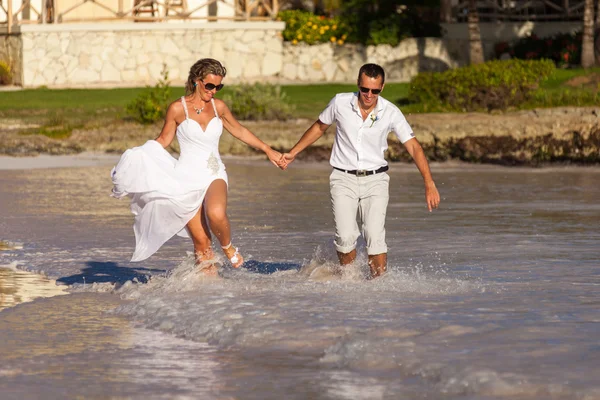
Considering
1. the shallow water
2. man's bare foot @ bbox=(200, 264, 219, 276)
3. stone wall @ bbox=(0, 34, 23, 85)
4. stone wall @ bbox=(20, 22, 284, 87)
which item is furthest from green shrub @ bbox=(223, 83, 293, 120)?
man's bare foot @ bbox=(200, 264, 219, 276)

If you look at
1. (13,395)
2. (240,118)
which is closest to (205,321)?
(13,395)

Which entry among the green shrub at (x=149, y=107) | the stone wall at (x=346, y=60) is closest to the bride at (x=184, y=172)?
the green shrub at (x=149, y=107)

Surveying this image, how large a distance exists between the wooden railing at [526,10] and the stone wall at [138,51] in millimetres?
5685

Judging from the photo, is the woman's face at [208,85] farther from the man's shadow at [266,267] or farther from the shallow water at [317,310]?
the man's shadow at [266,267]

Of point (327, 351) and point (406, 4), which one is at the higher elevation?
point (406, 4)

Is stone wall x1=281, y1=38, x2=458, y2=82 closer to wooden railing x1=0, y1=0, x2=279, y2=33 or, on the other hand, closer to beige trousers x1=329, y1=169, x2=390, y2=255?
wooden railing x1=0, y1=0, x2=279, y2=33

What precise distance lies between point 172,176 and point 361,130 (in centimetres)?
132

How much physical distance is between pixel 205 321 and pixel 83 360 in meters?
1.15


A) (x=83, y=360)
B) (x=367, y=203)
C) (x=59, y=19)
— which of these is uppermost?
(x=59, y=19)

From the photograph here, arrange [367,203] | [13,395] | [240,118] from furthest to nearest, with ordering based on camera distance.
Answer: [240,118] < [367,203] < [13,395]

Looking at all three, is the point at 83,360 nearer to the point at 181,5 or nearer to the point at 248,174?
the point at 248,174

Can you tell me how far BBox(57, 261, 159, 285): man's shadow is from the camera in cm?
956

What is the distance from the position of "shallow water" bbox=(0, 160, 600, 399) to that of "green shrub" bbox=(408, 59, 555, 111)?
308 inches

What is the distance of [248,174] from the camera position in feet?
56.2
